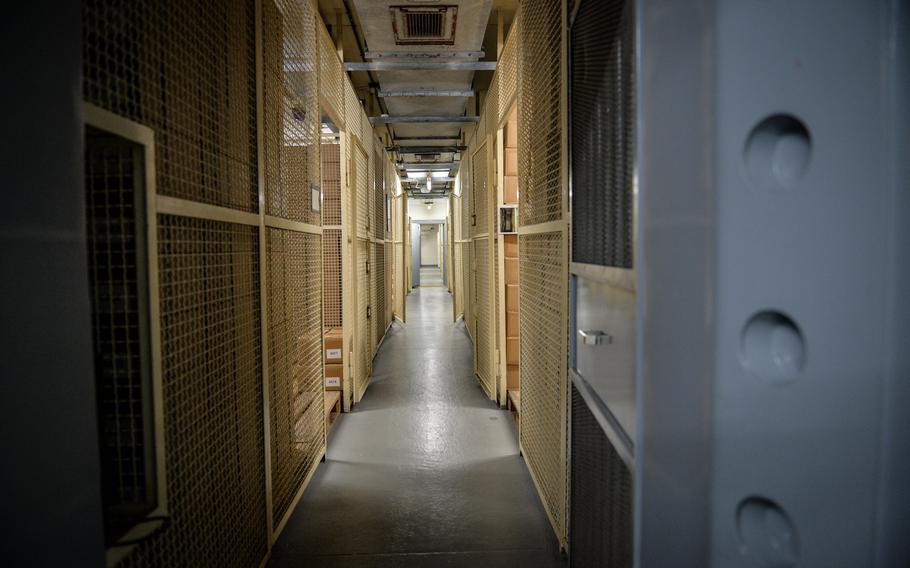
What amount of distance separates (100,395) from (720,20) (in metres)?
1.37

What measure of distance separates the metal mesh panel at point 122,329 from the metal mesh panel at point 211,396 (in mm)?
82

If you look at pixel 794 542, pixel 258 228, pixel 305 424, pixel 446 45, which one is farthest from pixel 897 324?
pixel 446 45

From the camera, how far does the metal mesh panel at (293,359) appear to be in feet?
8.09

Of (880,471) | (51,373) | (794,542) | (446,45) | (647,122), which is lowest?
(794,542)

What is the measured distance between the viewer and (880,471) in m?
0.79

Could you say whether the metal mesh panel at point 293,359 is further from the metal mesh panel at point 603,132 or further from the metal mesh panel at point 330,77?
the metal mesh panel at point 603,132

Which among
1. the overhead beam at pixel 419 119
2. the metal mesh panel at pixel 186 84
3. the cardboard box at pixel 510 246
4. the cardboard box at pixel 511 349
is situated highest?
the overhead beam at pixel 419 119

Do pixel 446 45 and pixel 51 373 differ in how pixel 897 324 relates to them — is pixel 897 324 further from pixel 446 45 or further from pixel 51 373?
pixel 446 45

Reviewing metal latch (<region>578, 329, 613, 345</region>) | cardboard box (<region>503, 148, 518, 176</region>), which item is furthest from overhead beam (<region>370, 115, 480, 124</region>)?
metal latch (<region>578, 329, 613, 345</region>)

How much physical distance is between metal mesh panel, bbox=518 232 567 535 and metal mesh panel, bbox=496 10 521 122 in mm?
1004

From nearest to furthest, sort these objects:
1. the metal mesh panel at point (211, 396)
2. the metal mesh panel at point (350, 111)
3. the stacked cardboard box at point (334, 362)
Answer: the metal mesh panel at point (211, 396), the metal mesh panel at point (350, 111), the stacked cardboard box at point (334, 362)

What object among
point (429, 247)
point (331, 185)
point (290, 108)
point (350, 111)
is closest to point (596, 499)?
point (290, 108)

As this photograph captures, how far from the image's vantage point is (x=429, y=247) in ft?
105

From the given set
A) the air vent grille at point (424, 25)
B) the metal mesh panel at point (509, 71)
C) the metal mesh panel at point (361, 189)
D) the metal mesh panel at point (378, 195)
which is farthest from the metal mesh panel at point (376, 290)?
the metal mesh panel at point (509, 71)
